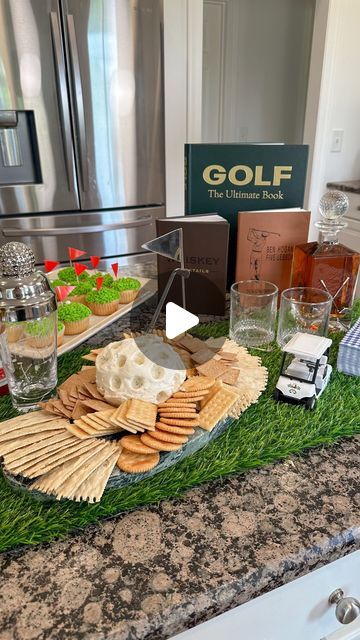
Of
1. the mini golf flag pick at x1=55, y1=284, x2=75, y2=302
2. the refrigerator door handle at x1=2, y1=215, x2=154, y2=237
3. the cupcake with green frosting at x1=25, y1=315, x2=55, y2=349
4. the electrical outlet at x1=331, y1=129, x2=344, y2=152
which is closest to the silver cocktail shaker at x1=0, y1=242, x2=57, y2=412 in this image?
the cupcake with green frosting at x1=25, y1=315, x2=55, y2=349

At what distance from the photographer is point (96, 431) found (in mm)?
534

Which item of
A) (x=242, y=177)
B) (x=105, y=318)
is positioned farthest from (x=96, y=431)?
(x=242, y=177)

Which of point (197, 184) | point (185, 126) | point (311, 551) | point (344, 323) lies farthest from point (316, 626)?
point (185, 126)

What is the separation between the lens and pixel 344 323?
95cm

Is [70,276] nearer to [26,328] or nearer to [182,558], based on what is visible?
[26,328]

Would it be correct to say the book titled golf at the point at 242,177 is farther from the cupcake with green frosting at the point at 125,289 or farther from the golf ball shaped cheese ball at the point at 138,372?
the golf ball shaped cheese ball at the point at 138,372

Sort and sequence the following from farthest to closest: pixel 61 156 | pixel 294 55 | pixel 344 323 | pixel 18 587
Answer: pixel 294 55, pixel 61 156, pixel 344 323, pixel 18 587

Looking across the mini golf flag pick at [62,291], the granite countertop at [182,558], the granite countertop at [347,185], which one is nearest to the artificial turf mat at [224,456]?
the granite countertop at [182,558]

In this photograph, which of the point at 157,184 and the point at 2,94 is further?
the point at 157,184

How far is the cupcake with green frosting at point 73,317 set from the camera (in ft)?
2.85

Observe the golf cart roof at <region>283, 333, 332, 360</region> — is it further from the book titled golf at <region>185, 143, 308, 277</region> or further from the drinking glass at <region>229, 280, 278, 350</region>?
the book titled golf at <region>185, 143, 308, 277</region>

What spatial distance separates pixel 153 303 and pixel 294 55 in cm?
348

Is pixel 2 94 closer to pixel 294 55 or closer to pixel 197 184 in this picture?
pixel 197 184

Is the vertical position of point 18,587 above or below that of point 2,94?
below
